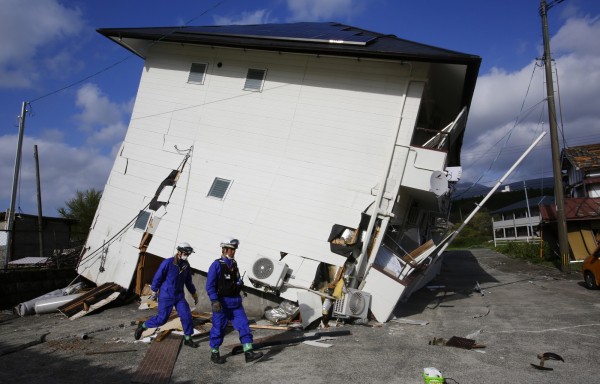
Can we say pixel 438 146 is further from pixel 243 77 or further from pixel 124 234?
pixel 124 234

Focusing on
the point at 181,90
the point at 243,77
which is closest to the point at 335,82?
the point at 243,77

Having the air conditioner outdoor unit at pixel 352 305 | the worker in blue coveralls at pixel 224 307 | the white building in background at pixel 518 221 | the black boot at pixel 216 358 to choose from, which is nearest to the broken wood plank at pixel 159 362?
the black boot at pixel 216 358

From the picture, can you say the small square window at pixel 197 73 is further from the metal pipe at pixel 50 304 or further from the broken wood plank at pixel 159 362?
the broken wood plank at pixel 159 362

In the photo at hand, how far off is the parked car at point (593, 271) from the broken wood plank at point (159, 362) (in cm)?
1216

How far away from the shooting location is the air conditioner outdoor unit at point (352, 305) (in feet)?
29.4

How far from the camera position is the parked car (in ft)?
40.1

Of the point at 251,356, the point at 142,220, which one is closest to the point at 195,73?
the point at 142,220

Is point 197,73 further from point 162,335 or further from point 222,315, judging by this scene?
point 222,315

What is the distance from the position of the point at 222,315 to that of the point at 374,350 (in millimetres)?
2724

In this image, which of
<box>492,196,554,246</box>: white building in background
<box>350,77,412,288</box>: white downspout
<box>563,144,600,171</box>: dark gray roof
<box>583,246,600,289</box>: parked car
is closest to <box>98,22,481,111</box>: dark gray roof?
<box>350,77,412,288</box>: white downspout

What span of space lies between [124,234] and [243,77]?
18.8ft

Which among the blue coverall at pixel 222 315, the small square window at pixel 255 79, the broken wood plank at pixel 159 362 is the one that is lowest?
the broken wood plank at pixel 159 362

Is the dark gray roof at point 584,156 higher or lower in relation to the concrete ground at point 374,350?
higher

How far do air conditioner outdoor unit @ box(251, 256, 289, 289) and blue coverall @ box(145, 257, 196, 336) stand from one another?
7.27ft
